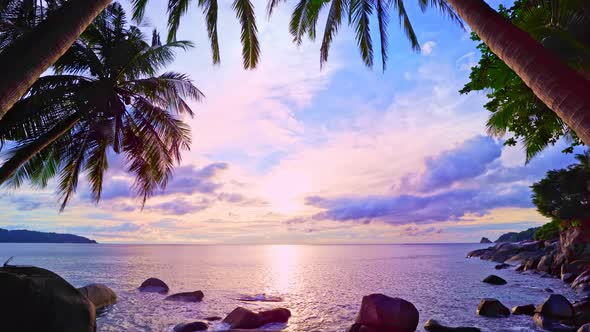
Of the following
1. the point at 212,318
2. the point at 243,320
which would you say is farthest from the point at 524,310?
the point at 212,318

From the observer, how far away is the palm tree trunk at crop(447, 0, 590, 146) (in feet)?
11.3

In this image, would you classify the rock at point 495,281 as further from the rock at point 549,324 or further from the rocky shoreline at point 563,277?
the rock at point 549,324

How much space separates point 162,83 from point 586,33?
1254 centimetres

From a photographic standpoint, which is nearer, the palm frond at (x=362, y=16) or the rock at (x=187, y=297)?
the palm frond at (x=362, y=16)

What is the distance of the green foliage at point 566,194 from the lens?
1284 inches

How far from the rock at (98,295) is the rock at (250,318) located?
7067 mm

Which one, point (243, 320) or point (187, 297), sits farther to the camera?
point (187, 297)

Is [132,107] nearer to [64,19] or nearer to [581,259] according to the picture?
[64,19]

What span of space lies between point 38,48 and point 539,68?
5965 mm

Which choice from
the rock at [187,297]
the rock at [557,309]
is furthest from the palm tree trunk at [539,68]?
the rock at [187,297]

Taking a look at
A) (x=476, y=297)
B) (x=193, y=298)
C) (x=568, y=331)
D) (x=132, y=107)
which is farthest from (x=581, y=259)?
(x=132, y=107)

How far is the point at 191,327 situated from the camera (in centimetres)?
1220

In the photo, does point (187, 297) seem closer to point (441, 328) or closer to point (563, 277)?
point (441, 328)

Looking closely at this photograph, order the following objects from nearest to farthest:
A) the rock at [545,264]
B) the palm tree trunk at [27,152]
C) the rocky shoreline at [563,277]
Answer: the palm tree trunk at [27,152]
the rocky shoreline at [563,277]
the rock at [545,264]
